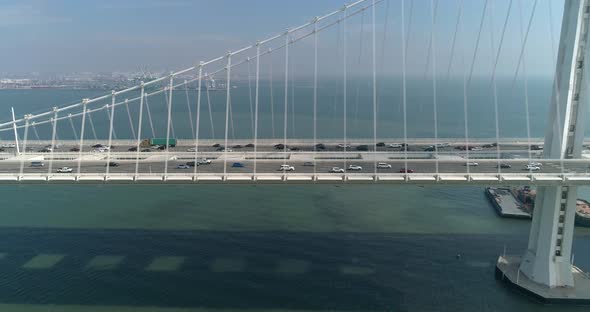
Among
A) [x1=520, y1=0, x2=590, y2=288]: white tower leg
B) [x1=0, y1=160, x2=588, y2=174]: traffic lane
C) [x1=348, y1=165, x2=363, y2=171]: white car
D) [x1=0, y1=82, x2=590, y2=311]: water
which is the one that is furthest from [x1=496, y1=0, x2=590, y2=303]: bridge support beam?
[x1=348, y1=165, x2=363, y2=171]: white car

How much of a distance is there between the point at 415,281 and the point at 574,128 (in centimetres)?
628

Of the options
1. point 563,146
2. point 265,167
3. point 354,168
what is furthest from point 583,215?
point 265,167

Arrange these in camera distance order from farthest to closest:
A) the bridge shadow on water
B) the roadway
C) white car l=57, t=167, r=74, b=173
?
white car l=57, t=167, r=74, b=173, the roadway, the bridge shadow on water

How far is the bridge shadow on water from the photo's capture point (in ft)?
39.8

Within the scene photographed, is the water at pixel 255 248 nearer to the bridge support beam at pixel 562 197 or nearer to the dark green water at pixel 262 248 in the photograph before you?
the dark green water at pixel 262 248

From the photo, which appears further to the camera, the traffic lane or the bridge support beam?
the traffic lane

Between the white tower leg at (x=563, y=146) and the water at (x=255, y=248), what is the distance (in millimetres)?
1170

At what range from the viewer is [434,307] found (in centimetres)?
1184

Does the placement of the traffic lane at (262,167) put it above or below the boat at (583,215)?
above

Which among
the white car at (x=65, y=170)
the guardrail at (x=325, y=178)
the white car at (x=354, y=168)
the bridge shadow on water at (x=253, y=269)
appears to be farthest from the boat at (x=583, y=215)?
the white car at (x=65, y=170)

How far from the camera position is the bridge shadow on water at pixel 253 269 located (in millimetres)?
12141

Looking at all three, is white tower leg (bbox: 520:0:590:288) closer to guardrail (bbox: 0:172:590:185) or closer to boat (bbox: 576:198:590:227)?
guardrail (bbox: 0:172:590:185)

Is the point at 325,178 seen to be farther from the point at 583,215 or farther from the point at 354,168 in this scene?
the point at 583,215

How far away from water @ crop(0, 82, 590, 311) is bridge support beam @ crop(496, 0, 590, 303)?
686mm
